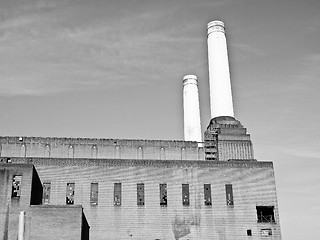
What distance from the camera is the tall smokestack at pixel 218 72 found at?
42.2m

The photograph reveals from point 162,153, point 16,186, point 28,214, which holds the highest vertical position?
point 162,153

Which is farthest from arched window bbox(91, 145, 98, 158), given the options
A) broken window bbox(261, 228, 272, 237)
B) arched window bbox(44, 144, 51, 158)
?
broken window bbox(261, 228, 272, 237)

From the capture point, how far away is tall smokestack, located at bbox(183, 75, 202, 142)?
4912 cm

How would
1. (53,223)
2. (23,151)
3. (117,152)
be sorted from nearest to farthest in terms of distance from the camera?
1. (53,223)
2. (23,151)
3. (117,152)

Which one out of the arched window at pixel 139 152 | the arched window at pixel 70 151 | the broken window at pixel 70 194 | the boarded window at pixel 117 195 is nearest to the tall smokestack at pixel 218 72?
the arched window at pixel 139 152

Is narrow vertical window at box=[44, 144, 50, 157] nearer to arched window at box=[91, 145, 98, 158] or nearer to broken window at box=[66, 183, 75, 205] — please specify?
arched window at box=[91, 145, 98, 158]

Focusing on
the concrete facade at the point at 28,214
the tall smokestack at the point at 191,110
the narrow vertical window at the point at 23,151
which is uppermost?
the tall smokestack at the point at 191,110

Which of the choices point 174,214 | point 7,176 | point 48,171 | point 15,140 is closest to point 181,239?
point 174,214

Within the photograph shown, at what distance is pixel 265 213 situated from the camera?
3675 cm

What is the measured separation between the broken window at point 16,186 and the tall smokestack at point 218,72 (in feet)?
61.3

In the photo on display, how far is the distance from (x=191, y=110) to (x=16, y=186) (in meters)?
23.2

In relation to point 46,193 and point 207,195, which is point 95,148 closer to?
point 46,193

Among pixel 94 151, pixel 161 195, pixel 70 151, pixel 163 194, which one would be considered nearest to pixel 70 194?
pixel 161 195

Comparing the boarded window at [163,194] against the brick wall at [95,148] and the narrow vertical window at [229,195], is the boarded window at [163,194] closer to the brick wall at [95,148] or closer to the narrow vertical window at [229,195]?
the narrow vertical window at [229,195]
